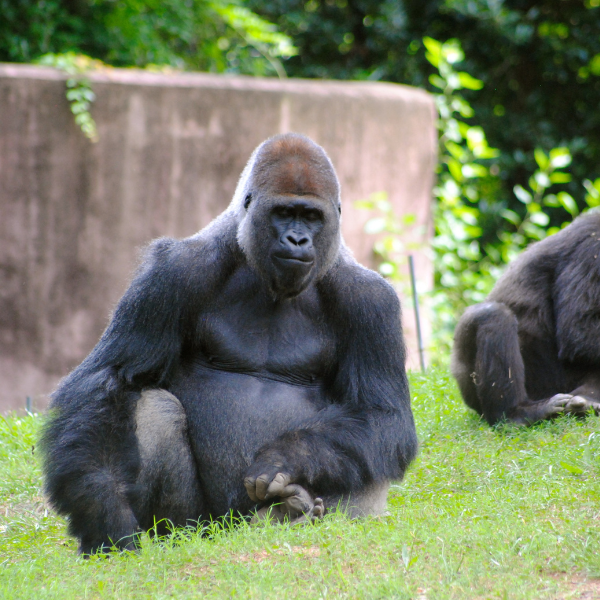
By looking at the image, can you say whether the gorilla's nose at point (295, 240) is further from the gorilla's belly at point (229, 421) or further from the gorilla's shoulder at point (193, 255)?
the gorilla's belly at point (229, 421)

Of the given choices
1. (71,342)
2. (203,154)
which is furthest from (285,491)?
(203,154)

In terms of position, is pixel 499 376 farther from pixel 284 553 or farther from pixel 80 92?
pixel 80 92

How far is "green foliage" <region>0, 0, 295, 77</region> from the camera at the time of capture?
993 centimetres

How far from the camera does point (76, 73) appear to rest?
823cm

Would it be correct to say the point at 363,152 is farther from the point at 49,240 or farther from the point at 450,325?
the point at 49,240

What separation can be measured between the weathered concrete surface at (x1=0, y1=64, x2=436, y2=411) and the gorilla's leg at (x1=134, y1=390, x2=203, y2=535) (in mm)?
3970

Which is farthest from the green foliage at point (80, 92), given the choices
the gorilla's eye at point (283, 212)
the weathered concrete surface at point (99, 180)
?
the gorilla's eye at point (283, 212)

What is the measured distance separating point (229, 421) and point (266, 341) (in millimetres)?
420

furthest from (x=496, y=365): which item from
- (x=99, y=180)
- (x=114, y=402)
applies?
(x=99, y=180)

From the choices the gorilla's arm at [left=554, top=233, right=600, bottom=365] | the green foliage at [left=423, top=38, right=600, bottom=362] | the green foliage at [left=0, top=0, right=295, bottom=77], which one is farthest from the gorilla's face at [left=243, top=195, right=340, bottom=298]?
the green foliage at [left=0, top=0, right=295, bottom=77]

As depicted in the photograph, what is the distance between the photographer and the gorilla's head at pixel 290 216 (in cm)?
400

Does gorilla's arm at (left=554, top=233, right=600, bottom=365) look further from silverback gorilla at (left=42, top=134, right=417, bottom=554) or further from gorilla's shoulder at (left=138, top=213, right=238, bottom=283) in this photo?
gorilla's shoulder at (left=138, top=213, right=238, bottom=283)

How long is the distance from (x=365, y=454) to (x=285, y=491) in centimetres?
42

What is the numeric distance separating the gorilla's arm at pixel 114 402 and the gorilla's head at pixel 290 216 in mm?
374
